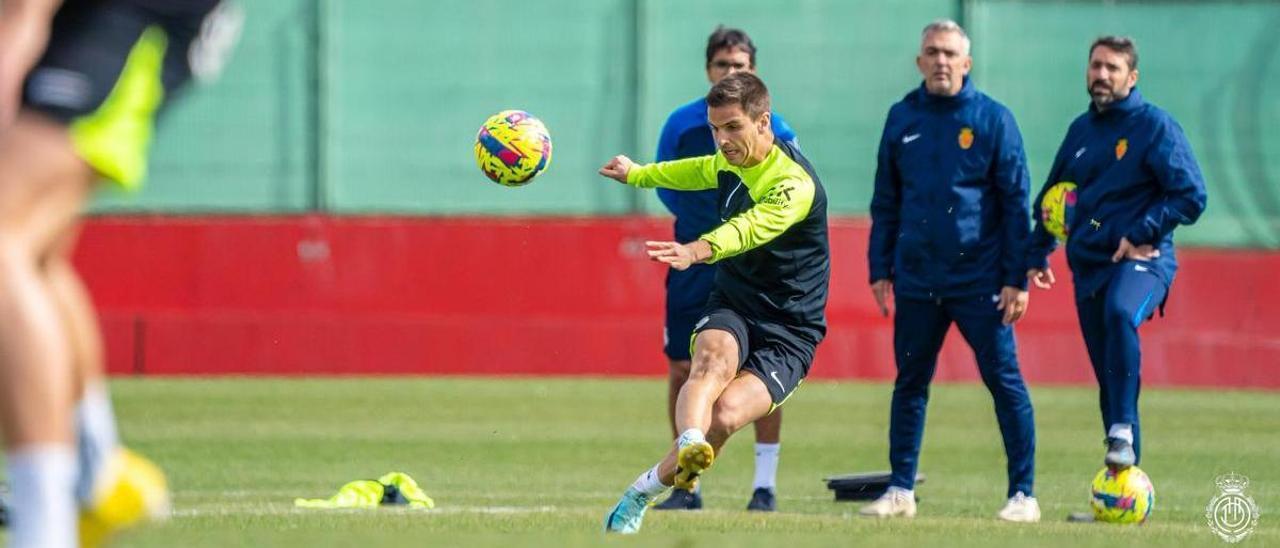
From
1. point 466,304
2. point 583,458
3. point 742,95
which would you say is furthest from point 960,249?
point 466,304

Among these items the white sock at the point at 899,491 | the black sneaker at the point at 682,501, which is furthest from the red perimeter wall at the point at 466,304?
the black sneaker at the point at 682,501

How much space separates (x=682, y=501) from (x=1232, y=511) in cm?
266

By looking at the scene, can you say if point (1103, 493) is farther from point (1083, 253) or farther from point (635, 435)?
point (635, 435)

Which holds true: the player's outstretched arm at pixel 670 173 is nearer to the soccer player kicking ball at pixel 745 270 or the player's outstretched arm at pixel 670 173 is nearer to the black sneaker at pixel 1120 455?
the soccer player kicking ball at pixel 745 270

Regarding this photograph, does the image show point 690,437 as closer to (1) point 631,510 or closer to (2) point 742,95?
(1) point 631,510

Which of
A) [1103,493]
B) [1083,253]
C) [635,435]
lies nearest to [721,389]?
[1103,493]

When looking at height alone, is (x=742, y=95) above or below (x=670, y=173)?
above

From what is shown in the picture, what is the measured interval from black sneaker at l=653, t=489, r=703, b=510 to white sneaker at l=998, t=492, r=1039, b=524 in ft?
4.89

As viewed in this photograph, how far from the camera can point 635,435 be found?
13812mm

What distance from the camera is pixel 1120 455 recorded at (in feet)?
30.3

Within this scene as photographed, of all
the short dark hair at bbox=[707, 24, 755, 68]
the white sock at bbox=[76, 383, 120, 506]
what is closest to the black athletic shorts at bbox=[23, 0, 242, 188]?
the white sock at bbox=[76, 383, 120, 506]

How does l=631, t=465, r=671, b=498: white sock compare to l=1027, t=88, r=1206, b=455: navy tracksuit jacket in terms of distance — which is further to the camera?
l=1027, t=88, r=1206, b=455: navy tracksuit jacket

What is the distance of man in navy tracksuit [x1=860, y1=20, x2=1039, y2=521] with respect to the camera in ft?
32.8

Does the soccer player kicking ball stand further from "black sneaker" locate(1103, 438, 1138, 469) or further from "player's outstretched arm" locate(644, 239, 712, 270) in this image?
"black sneaker" locate(1103, 438, 1138, 469)
